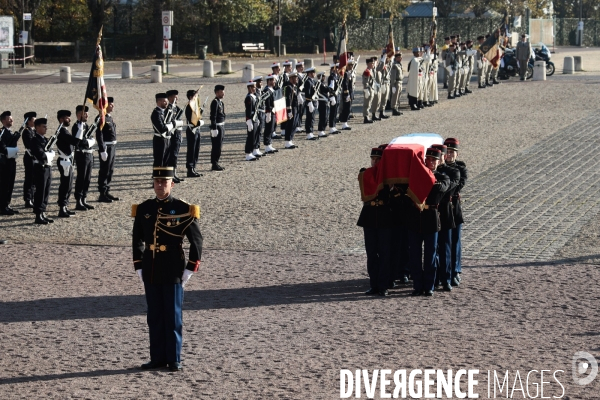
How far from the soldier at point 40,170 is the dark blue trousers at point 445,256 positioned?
6.20 m

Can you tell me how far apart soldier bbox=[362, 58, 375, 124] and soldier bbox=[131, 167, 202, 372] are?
58.9 ft

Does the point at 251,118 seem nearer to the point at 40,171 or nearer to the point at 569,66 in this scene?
the point at 40,171

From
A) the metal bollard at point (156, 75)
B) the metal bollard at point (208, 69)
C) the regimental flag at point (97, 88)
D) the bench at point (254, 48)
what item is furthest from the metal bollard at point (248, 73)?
the regimental flag at point (97, 88)

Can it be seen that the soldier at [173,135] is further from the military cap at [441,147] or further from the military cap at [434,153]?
the military cap at [434,153]

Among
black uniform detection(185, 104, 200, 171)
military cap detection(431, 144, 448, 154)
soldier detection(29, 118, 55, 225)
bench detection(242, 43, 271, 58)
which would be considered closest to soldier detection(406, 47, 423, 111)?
black uniform detection(185, 104, 200, 171)

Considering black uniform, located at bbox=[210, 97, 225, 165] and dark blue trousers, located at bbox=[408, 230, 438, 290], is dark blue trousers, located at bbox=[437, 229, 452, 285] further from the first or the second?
black uniform, located at bbox=[210, 97, 225, 165]

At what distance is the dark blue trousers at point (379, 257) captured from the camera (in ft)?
34.9

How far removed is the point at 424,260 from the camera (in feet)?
35.2

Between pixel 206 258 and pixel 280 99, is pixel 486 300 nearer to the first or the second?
pixel 206 258

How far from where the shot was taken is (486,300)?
1032 cm

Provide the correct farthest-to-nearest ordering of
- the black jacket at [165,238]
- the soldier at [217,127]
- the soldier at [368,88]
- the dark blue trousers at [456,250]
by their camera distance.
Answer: the soldier at [368,88] < the soldier at [217,127] < the dark blue trousers at [456,250] < the black jacket at [165,238]

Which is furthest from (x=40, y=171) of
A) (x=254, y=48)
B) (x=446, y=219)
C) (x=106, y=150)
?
(x=254, y=48)

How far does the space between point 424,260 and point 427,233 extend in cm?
28

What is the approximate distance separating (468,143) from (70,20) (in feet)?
128
